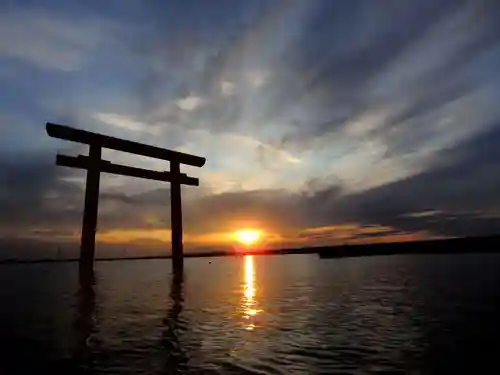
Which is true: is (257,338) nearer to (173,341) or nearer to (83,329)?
(173,341)

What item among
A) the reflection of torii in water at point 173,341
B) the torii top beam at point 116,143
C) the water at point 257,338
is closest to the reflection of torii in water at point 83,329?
the water at point 257,338

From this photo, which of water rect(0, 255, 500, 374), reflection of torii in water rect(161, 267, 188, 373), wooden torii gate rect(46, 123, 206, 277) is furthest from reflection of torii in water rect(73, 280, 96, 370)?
wooden torii gate rect(46, 123, 206, 277)

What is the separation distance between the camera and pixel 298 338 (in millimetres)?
9898

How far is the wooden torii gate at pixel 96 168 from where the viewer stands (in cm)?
1903

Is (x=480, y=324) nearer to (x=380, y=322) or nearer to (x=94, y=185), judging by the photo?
(x=380, y=322)

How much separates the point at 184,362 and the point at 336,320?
20.0 ft

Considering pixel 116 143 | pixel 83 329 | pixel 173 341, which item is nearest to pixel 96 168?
pixel 116 143

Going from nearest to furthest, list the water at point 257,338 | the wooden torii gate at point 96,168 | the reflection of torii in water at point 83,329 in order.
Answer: the water at point 257,338 < the reflection of torii in water at point 83,329 < the wooden torii gate at point 96,168

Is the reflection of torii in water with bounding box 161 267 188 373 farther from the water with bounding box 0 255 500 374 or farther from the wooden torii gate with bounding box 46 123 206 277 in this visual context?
the wooden torii gate with bounding box 46 123 206 277

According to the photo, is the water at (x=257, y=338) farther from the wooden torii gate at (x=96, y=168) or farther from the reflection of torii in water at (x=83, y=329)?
the wooden torii gate at (x=96, y=168)

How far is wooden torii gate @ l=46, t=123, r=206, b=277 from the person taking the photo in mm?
19031

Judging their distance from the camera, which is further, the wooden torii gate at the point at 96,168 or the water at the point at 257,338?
the wooden torii gate at the point at 96,168

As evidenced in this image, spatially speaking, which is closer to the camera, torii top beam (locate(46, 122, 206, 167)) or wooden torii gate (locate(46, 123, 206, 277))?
torii top beam (locate(46, 122, 206, 167))

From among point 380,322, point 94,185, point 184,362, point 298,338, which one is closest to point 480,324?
point 380,322
